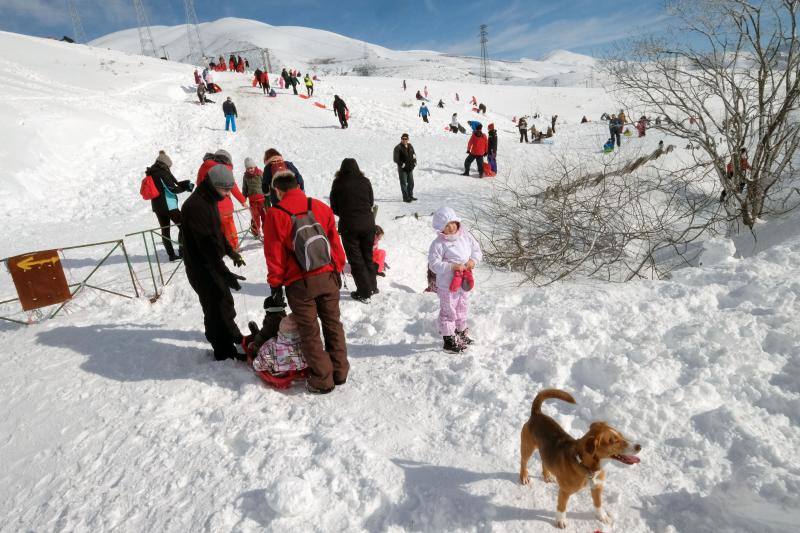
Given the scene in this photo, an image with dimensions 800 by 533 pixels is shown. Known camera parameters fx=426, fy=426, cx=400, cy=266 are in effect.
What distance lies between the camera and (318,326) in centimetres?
362

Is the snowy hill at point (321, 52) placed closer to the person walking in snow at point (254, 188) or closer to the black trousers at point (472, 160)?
the black trousers at point (472, 160)

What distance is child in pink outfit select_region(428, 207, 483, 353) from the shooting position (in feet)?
12.8

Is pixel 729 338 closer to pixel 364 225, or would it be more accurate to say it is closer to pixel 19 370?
pixel 364 225

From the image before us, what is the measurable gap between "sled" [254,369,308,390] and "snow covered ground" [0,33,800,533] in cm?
8

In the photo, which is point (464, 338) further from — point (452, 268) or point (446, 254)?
point (446, 254)

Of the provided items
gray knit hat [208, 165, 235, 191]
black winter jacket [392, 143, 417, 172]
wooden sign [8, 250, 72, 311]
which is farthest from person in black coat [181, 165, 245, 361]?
black winter jacket [392, 143, 417, 172]

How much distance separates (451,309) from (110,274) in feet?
19.7

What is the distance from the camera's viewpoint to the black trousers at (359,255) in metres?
5.44

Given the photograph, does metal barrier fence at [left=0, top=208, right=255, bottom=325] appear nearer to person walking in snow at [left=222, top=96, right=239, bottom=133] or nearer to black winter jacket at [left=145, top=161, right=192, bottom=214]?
black winter jacket at [left=145, top=161, right=192, bottom=214]

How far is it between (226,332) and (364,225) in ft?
6.92

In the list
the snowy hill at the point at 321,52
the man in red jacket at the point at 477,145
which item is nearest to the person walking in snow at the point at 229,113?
the man in red jacket at the point at 477,145

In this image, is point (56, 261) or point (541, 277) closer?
point (56, 261)

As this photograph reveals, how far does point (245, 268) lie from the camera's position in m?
6.86

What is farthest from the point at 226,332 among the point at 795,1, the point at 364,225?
the point at 795,1
